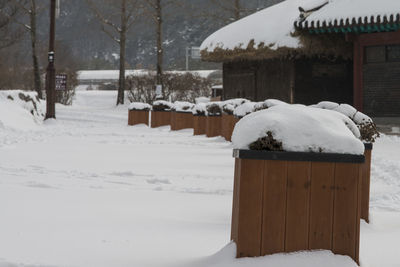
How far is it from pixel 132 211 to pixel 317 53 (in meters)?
12.9

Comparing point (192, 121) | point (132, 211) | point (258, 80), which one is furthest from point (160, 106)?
point (132, 211)

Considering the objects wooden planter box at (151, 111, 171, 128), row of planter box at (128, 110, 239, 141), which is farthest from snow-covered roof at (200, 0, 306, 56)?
row of planter box at (128, 110, 239, 141)

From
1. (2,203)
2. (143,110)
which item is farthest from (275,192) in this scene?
(143,110)

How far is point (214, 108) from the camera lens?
15.5 metres

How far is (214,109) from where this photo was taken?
51.1 ft

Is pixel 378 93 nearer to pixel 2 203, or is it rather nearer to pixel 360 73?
pixel 360 73

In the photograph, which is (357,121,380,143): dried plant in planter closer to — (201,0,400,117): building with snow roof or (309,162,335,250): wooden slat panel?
(309,162,335,250): wooden slat panel

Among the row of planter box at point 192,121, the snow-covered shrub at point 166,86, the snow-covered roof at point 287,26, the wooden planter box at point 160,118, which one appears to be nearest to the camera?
the row of planter box at point 192,121

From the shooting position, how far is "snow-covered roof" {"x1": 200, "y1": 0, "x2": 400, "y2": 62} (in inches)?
603

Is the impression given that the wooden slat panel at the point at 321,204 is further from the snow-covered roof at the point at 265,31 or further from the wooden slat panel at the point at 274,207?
the snow-covered roof at the point at 265,31

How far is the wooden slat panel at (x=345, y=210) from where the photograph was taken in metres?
3.83

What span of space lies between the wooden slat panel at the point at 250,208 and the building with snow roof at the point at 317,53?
11.9 meters

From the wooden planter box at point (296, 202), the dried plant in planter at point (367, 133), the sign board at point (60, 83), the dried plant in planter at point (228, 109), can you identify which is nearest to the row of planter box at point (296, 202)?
the wooden planter box at point (296, 202)

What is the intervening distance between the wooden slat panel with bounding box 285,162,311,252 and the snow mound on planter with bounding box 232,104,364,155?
0.13 m
